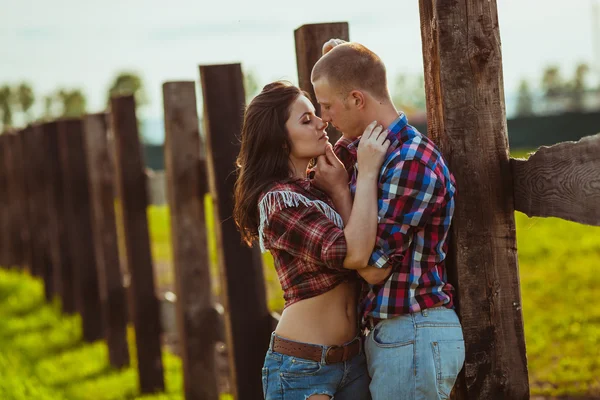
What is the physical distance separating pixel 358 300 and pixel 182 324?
7.50ft

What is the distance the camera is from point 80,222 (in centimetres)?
744

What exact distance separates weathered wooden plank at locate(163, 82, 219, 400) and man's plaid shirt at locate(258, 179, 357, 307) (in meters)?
2.01

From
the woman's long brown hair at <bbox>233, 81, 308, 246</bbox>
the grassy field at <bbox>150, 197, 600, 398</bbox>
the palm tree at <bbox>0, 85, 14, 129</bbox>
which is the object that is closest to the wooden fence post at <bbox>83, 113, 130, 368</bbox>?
the grassy field at <bbox>150, 197, 600, 398</bbox>

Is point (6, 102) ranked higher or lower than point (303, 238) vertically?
higher

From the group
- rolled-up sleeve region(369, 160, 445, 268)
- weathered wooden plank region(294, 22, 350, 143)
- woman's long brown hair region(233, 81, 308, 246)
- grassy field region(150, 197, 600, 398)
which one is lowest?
grassy field region(150, 197, 600, 398)

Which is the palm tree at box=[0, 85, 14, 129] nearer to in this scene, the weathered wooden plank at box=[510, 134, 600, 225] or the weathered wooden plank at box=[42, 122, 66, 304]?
the weathered wooden plank at box=[42, 122, 66, 304]

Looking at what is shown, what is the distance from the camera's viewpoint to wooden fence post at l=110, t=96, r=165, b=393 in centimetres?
566

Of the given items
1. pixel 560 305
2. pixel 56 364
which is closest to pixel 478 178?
pixel 560 305

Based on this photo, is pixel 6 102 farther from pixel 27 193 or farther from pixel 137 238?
pixel 137 238

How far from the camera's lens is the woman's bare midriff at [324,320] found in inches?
111

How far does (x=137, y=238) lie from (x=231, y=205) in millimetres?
1705

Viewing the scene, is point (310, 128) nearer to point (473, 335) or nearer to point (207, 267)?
point (473, 335)

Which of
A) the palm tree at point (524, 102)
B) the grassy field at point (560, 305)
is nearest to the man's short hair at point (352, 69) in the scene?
the grassy field at point (560, 305)

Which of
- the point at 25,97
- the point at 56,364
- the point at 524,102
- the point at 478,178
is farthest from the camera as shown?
the point at 25,97
